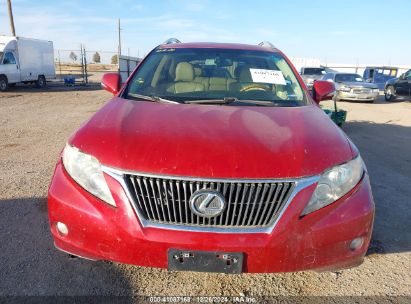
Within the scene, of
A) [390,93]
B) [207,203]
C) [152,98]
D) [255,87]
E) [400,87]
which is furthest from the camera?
[390,93]

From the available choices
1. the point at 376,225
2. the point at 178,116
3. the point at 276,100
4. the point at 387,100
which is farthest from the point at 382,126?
the point at 387,100

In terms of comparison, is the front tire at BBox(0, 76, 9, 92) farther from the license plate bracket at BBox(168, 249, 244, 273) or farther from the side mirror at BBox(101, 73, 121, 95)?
the license plate bracket at BBox(168, 249, 244, 273)

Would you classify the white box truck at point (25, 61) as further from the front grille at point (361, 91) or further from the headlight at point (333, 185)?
the headlight at point (333, 185)

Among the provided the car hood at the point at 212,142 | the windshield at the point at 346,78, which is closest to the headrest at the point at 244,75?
the car hood at the point at 212,142

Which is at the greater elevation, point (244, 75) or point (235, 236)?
point (244, 75)

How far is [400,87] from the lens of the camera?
62.0 feet

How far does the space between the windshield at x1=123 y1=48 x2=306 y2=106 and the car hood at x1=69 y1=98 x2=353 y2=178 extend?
47 centimetres

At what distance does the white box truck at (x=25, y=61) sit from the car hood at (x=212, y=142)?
1936 cm

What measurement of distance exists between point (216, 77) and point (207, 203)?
190cm

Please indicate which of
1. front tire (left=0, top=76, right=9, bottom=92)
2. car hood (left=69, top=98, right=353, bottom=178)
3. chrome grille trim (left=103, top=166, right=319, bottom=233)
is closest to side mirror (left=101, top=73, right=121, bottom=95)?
car hood (left=69, top=98, right=353, bottom=178)

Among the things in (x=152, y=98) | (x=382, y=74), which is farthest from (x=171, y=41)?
(x=382, y=74)

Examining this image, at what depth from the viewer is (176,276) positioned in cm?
272

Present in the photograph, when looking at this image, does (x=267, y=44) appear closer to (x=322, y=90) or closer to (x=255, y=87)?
(x=322, y=90)

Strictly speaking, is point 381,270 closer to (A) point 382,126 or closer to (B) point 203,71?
(B) point 203,71
